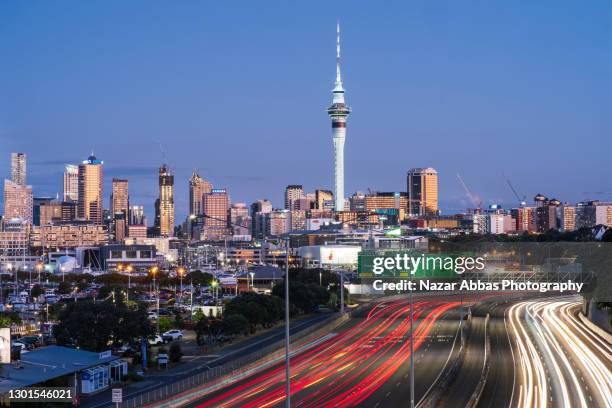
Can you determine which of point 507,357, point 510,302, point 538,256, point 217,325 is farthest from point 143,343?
point 510,302

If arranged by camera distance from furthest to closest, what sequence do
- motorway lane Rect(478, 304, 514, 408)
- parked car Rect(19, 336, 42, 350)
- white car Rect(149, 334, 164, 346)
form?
white car Rect(149, 334, 164, 346)
parked car Rect(19, 336, 42, 350)
motorway lane Rect(478, 304, 514, 408)

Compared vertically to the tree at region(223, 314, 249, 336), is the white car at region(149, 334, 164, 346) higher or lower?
lower

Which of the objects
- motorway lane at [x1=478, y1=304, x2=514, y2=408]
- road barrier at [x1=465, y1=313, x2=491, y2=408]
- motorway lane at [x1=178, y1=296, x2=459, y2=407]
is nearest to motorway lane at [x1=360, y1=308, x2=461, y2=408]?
motorway lane at [x1=178, y1=296, x2=459, y2=407]

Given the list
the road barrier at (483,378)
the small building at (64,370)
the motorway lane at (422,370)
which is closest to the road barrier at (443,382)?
the motorway lane at (422,370)

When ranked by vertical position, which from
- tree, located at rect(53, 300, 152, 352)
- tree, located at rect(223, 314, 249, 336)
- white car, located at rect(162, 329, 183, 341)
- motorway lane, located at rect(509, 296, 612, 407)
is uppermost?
tree, located at rect(53, 300, 152, 352)

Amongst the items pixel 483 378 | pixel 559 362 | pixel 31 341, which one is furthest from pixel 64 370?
pixel 559 362

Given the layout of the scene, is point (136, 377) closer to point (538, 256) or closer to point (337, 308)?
point (538, 256)

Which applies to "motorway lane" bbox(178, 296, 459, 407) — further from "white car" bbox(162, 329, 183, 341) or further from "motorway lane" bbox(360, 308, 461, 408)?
"white car" bbox(162, 329, 183, 341)
